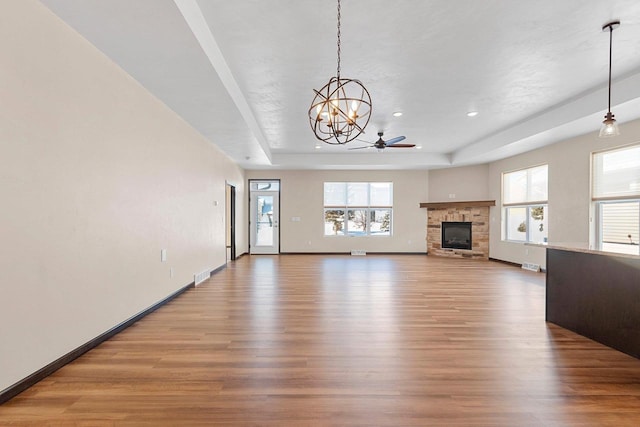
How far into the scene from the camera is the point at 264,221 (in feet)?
Result: 29.9

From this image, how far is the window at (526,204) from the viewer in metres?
6.37

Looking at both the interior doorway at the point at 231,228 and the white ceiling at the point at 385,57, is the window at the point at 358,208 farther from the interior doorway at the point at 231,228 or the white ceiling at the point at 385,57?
the white ceiling at the point at 385,57

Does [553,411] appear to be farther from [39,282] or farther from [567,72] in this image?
[567,72]

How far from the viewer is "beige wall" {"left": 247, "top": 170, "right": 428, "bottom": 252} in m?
9.06

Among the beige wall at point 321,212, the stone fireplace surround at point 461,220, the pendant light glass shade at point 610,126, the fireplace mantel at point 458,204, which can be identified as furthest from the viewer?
the beige wall at point 321,212

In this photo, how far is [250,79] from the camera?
362cm

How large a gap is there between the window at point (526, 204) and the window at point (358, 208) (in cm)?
312

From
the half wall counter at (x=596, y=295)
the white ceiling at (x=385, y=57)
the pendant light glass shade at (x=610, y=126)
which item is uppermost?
the white ceiling at (x=385, y=57)

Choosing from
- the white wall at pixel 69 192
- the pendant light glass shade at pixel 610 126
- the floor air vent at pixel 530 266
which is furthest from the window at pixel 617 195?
the white wall at pixel 69 192

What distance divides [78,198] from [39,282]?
0.70m

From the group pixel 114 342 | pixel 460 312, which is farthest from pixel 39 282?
pixel 460 312

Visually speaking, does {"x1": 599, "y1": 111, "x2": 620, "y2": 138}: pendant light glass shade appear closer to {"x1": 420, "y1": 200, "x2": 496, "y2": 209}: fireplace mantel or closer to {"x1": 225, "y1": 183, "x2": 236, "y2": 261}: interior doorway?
{"x1": 420, "y1": 200, "x2": 496, "y2": 209}: fireplace mantel

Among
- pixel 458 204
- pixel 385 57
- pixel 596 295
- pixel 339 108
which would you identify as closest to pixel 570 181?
pixel 458 204

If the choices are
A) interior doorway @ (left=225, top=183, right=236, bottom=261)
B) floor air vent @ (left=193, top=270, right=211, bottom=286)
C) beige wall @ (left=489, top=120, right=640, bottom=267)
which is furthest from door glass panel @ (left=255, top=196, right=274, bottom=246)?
beige wall @ (left=489, top=120, right=640, bottom=267)
